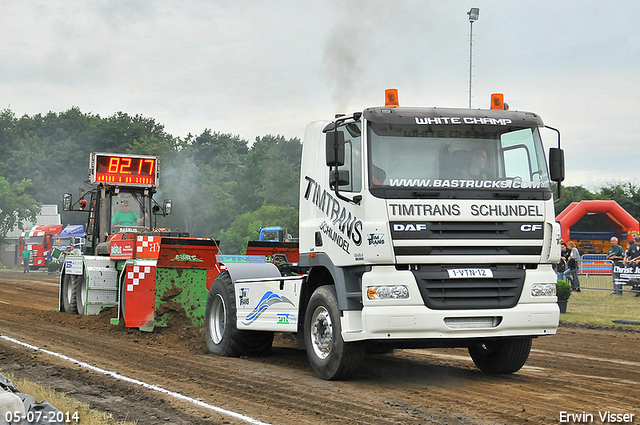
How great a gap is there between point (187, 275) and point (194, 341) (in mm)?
1270

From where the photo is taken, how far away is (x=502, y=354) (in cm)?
870

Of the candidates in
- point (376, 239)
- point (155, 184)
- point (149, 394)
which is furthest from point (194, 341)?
point (155, 184)

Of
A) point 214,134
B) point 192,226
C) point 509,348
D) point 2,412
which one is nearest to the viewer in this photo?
point 2,412

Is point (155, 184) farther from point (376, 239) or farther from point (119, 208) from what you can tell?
point (376, 239)

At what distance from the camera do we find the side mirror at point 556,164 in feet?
26.7

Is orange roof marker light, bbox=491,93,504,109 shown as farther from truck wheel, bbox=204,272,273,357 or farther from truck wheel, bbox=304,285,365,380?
truck wheel, bbox=204,272,273,357

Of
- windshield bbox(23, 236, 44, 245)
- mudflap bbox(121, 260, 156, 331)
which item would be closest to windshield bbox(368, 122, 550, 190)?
mudflap bbox(121, 260, 156, 331)

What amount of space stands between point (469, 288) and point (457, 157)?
145 cm

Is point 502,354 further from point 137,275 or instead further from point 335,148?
point 137,275

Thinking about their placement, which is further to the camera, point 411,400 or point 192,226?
point 192,226

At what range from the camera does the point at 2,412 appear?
5113mm

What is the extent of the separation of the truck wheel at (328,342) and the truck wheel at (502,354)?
166 centimetres

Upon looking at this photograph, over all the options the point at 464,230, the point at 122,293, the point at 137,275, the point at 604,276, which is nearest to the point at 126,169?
the point at 122,293

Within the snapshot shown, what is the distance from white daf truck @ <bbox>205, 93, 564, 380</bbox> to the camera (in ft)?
24.7
